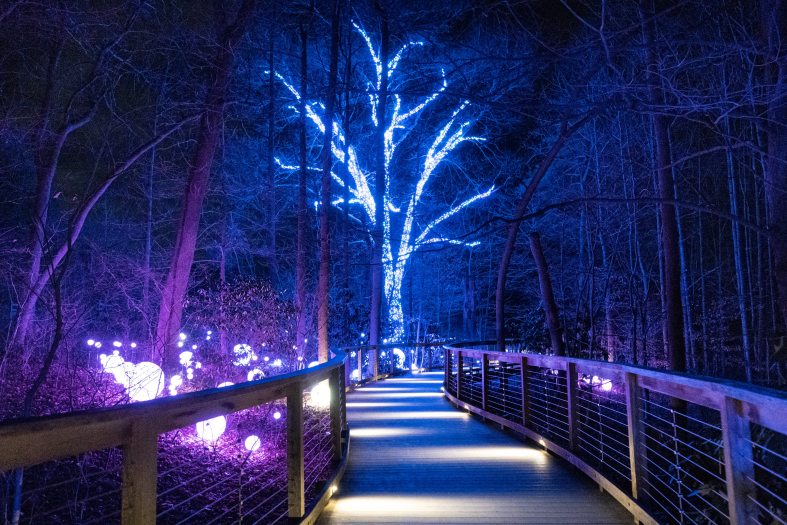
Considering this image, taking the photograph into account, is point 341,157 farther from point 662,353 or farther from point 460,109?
point 662,353

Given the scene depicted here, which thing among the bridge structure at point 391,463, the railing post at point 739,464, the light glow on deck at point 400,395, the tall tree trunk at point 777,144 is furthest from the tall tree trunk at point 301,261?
the railing post at point 739,464

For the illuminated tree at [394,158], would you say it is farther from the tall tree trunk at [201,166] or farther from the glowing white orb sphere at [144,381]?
the glowing white orb sphere at [144,381]

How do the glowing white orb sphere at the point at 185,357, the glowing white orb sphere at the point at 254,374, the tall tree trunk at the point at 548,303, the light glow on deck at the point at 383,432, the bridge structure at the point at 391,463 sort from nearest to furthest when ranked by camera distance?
the bridge structure at the point at 391,463 < the light glow on deck at the point at 383,432 < the glowing white orb sphere at the point at 185,357 < the glowing white orb sphere at the point at 254,374 < the tall tree trunk at the point at 548,303

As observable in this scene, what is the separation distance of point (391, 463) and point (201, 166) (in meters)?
6.79

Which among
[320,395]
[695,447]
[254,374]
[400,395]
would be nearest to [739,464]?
[695,447]

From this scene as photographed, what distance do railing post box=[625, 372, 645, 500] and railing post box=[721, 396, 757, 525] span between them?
148 cm

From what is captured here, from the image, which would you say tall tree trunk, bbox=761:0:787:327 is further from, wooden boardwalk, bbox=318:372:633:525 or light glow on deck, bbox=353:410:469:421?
light glow on deck, bbox=353:410:469:421

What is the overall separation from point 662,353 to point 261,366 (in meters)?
12.9

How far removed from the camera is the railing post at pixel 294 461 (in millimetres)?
4031

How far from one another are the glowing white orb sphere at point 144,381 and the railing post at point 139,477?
4707mm

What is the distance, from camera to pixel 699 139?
55.4ft

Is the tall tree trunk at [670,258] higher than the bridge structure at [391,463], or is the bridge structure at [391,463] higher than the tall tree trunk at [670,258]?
the tall tree trunk at [670,258]

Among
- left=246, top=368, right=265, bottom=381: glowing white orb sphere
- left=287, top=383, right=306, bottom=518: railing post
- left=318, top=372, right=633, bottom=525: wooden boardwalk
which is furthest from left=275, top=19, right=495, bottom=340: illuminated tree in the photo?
left=287, top=383, right=306, bottom=518: railing post

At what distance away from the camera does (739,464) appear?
112 inches
